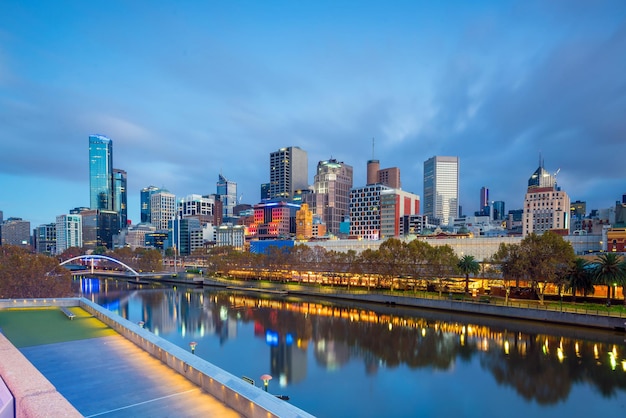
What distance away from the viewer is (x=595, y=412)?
69.8ft

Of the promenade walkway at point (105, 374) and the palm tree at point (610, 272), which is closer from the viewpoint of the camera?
the promenade walkway at point (105, 374)

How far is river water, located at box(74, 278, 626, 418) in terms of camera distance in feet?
74.1

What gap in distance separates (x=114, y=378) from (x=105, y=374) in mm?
732

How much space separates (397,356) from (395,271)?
101ft

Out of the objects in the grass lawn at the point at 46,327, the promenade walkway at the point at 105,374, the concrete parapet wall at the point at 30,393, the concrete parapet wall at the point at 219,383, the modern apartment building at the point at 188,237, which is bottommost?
the modern apartment building at the point at 188,237

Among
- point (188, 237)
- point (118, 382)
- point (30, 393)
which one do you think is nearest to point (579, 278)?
point (118, 382)

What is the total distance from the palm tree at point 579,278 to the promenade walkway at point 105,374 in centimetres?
4885

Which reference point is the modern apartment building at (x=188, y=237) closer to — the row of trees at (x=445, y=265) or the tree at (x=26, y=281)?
the row of trees at (x=445, y=265)

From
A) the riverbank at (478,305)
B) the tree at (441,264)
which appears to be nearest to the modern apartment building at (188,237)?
the riverbank at (478,305)

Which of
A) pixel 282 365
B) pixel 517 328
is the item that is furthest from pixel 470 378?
pixel 517 328

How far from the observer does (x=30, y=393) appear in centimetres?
751

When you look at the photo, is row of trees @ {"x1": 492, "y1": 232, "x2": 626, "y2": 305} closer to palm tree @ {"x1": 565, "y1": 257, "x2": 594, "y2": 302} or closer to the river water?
palm tree @ {"x1": 565, "y1": 257, "x2": 594, "y2": 302}

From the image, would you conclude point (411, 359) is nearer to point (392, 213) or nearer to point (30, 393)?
point (30, 393)

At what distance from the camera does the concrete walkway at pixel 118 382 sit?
1173 cm
